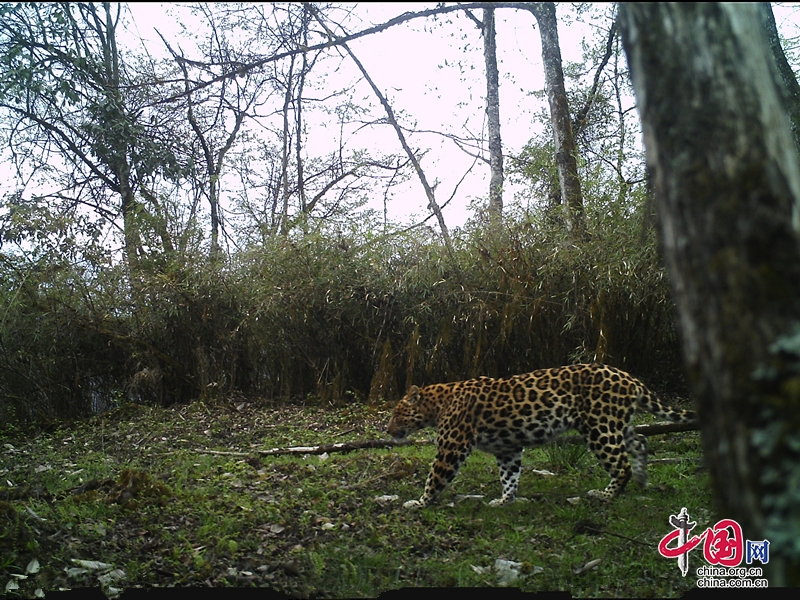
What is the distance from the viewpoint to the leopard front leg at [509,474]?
17.7 feet

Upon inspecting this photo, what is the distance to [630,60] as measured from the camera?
165 cm

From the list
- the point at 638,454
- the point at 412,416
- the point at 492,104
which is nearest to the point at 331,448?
the point at 412,416

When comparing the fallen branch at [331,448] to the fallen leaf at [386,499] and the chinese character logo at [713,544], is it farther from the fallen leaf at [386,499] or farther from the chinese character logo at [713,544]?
the chinese character logo at [713,544]

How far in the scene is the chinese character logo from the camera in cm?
235

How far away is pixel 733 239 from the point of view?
1.35 metres

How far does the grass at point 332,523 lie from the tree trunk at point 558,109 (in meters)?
4.74

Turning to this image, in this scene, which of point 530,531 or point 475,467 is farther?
point 475,467

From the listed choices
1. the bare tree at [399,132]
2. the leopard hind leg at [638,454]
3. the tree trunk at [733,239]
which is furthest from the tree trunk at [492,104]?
the tree trunk at [733,239]

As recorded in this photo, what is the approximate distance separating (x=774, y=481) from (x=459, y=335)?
8117mm

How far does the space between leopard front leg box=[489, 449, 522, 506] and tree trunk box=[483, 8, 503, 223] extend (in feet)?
28.6

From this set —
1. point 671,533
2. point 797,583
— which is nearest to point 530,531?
point 671,533

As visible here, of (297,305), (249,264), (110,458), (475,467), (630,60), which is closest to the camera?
(630,60)

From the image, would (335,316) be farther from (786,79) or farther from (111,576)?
(111,576)

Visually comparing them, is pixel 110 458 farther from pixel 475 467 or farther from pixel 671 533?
pixel 671 533
